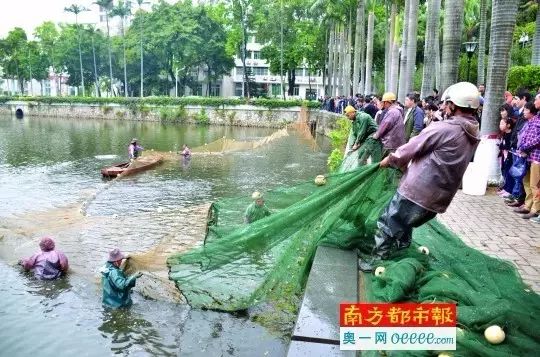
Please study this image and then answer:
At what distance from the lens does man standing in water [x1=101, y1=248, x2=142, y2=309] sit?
714 centimetres

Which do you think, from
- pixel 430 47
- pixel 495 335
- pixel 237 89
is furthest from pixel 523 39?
pixel 237 89

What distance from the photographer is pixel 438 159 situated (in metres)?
4.29

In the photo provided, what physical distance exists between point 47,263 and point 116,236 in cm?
→ 285

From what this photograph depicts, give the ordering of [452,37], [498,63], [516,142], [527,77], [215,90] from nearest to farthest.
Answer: [516,142]
[498,63]
[452,37]
[527,77]
[215,90]

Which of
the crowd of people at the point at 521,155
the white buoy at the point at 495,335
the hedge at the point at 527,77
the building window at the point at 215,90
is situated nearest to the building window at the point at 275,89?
the building window at the point at 215,90

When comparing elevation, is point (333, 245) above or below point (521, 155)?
below

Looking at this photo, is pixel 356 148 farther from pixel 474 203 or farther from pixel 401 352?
pixel 401 352

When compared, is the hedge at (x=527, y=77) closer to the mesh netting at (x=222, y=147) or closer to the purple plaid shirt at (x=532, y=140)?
the purple plaid shirt at (x=532, y=140)

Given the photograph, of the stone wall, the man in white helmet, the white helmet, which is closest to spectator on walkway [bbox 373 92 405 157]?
the man in white helmet

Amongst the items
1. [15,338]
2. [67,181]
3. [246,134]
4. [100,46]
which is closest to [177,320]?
[15,338]

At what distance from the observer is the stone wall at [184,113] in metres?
46.5

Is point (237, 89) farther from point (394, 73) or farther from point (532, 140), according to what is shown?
point (532, 140)

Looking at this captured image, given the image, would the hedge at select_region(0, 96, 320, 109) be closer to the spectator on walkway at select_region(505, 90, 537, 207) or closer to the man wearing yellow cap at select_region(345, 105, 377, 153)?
the man wearing yellow cap at select_region(345, 105, 377, 153)

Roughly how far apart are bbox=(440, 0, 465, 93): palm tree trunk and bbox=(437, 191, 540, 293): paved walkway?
196 inches
